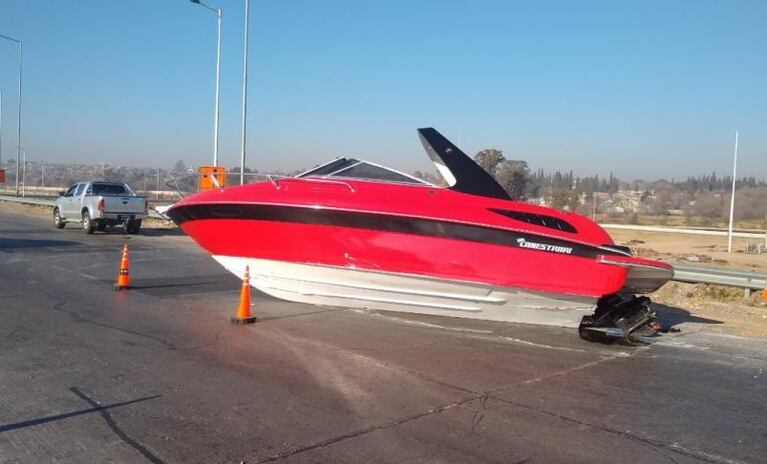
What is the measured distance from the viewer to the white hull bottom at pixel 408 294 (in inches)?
298

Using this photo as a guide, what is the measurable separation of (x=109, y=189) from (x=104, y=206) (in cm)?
142

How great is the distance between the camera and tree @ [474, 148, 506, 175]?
45.1 ft

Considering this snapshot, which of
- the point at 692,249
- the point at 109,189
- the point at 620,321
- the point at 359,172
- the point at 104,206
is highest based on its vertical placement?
the point at 359,172

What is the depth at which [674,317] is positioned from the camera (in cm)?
945

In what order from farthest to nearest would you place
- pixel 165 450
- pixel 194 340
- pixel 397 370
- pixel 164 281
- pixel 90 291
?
pixel 164 281
pixel 90 291
pixel 194 340
pixel 397 370
pixel 165 450

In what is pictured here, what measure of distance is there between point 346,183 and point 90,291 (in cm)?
448

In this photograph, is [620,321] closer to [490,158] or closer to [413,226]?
[413,226]

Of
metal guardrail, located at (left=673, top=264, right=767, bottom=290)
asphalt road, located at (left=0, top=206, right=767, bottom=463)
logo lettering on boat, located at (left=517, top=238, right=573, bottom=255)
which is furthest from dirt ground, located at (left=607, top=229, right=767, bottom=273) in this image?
asphalt road, located at (left=0, top=206, right=767, bottom=463)

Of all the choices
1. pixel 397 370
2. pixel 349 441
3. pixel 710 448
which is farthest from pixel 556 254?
pixel 349 441

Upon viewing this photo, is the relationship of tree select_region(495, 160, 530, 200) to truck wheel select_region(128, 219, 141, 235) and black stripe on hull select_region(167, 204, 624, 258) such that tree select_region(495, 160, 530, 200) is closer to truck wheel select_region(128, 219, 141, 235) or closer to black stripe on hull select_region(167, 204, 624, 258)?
black stripe on hull select_region(167, 204, 624, 258)

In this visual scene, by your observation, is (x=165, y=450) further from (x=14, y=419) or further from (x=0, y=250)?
(x=0, y=250)

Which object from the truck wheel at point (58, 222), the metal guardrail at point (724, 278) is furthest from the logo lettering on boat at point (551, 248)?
the truck wheel at point (58, 222)

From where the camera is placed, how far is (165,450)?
13.0ft

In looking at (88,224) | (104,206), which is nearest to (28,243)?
(104,206)
